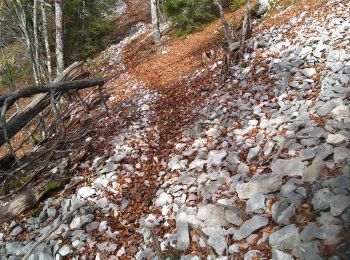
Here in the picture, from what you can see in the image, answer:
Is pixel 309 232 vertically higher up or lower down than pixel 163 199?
higher up

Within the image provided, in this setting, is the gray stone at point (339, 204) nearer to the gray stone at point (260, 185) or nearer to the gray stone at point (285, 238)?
the gray stone at point (285, 238)

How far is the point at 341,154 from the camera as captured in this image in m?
4.56

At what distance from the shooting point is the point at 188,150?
275 inches

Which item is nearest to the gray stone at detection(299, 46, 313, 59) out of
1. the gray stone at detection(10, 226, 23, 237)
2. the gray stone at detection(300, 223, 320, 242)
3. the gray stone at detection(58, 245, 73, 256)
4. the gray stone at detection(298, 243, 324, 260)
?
the gray stone at detection(300, 223, 320, 242)

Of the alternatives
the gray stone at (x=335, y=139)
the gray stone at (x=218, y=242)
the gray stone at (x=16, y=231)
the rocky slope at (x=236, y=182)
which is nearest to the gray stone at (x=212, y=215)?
the rocky slope at (x=236, y=182)

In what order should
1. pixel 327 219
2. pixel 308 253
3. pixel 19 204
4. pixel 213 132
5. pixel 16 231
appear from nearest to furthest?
1. pixel 308 253
2. pixel 327 219
3. pixel 16 231
4. pixel 19 204
5. pixel 213 132

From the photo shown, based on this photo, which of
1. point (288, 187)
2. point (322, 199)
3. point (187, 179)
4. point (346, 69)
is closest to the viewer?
point (322, 199)

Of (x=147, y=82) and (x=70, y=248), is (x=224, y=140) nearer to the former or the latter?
(x=70, y=248)

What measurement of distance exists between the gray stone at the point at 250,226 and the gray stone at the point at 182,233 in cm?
72

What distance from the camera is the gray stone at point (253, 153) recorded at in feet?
18.8

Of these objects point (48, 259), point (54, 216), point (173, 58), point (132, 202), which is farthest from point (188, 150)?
point (173, 58)

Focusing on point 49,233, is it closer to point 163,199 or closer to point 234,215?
point 163,199

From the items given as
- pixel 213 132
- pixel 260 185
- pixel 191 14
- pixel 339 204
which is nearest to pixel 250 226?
pixel 260 185

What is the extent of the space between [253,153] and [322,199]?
193 cm
